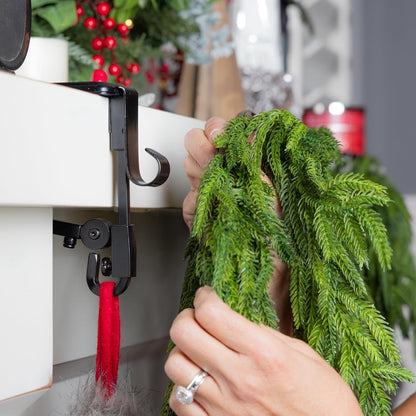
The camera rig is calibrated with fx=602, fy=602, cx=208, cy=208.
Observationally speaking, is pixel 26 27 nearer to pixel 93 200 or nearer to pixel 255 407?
pixel 93 200

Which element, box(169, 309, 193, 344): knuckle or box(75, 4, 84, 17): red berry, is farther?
box(75, 4, 84, 17): red berry

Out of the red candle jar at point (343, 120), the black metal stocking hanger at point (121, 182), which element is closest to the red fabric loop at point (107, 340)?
the black metal stocking hanger at point (121, 182)

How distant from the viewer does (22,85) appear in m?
0.36

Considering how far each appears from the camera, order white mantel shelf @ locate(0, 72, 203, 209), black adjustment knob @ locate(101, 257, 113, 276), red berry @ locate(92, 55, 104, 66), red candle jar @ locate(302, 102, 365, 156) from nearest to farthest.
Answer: white mantel shelf @ locate(0, 72, 203, 209) < black adjustment knob @ locate(101, 257, 113, 276) < red berry @ locate(92, 55, 104, 66) < red candle jar @ locate(302, 102, 365, 156)

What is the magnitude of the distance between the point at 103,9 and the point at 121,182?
1.19 ft

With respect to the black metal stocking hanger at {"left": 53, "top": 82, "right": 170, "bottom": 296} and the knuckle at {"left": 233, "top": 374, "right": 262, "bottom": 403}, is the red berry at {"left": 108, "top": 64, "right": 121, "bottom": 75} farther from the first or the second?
the knuckle at {"left": 233, "top": 374, "right": 262, "bottom": 403}

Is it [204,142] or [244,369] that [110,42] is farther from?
[244,369]

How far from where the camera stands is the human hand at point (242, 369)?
0.38m

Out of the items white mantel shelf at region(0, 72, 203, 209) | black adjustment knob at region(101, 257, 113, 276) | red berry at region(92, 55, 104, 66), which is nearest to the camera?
white mantel shelf at region(0, 72, 203, 209)

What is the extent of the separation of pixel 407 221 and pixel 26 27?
90cm

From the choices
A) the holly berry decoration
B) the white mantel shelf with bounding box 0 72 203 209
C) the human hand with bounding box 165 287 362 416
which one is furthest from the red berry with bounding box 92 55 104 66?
the human hand with bounding box 165 287 362 416

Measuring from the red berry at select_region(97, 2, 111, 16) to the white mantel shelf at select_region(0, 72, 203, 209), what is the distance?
0.29 metres

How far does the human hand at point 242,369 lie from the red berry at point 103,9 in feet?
1.49

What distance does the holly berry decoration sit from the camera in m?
0.72
